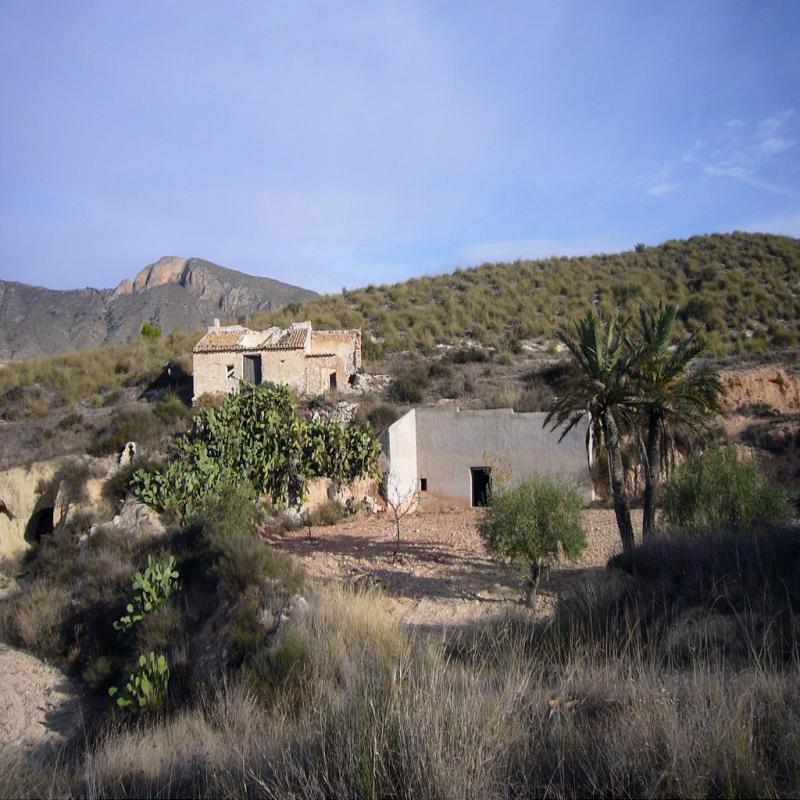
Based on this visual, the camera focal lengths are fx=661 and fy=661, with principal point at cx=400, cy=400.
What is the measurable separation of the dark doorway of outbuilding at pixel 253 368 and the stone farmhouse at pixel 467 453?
280 inches

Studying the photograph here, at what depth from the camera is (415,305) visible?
41594 millimetres

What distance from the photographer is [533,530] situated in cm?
1102

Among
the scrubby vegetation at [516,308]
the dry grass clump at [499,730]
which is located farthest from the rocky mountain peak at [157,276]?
the dry grass clump at [499,730]

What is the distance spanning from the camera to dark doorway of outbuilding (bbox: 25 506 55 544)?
17656 millimetres

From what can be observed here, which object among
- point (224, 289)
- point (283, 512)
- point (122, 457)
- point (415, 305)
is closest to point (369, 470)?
point (283, 512)

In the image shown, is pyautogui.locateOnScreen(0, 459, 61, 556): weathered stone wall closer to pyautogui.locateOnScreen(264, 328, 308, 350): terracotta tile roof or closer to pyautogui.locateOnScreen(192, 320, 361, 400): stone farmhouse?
pyautogui.locateOnScreen(192, 320, 361, 400): stone farmhouse

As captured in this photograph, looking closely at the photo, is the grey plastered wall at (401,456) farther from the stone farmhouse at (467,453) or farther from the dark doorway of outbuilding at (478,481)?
the dark doorway of outbuilding at (478,481)

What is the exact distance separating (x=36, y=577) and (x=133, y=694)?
767 centimetres

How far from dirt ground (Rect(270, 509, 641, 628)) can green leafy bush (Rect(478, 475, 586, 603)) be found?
1.50 feet

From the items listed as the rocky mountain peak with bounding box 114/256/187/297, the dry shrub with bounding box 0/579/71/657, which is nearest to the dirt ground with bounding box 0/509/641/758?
the dry shrub with bounding box 0/579/71/657

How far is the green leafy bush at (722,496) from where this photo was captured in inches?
452

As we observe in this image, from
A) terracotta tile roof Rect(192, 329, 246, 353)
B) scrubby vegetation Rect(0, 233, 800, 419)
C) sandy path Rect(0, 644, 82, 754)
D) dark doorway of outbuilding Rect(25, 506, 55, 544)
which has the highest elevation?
scrubby vegetation Rect(0, 233, 800, 419)

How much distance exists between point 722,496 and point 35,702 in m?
11.3

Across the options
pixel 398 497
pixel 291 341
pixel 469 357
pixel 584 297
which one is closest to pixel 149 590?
pixel 398 497
